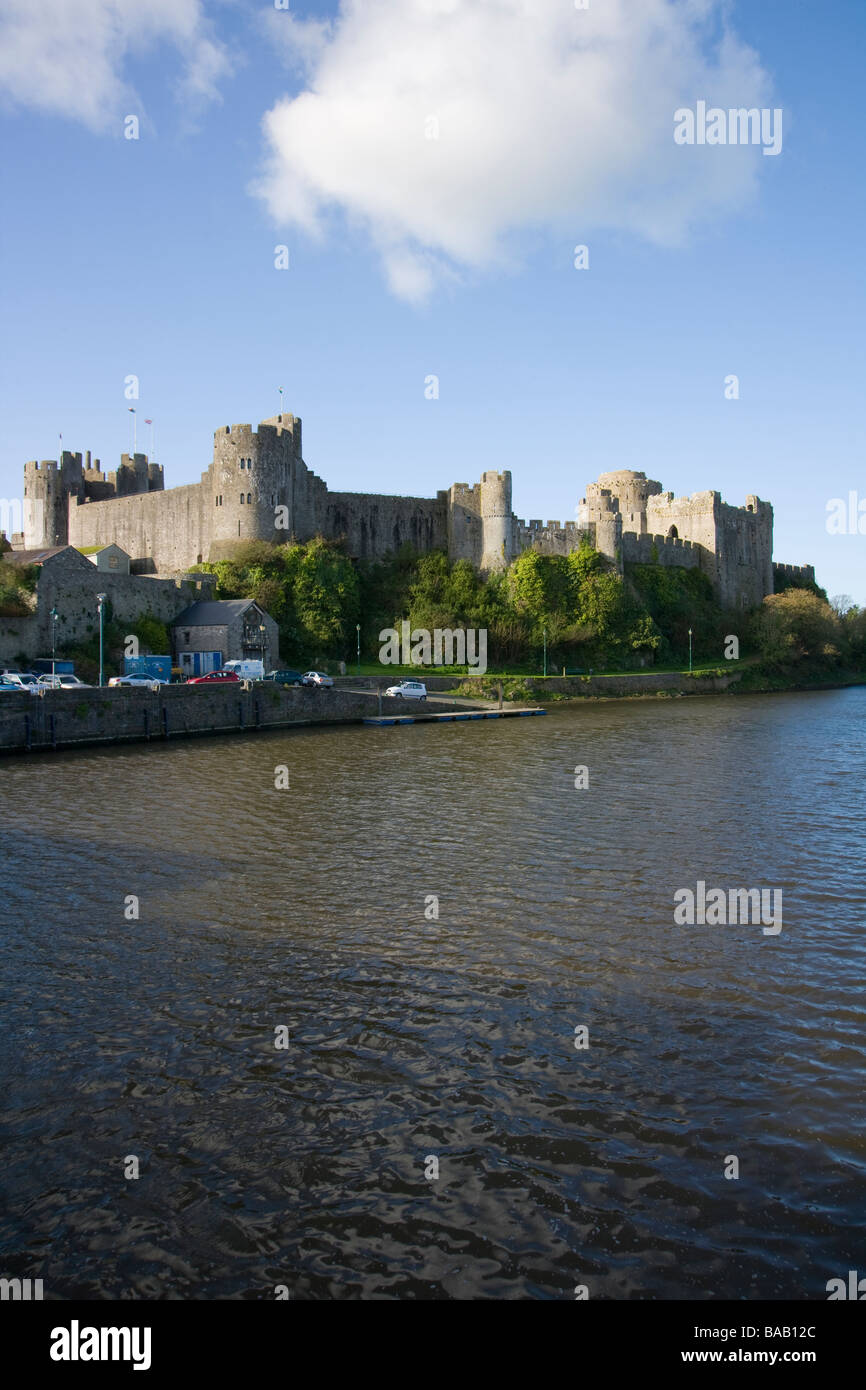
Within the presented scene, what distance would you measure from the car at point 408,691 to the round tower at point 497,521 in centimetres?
1786

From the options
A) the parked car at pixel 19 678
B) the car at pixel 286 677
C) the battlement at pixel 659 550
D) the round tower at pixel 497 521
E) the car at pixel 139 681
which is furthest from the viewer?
the battlement at pixel 659 550

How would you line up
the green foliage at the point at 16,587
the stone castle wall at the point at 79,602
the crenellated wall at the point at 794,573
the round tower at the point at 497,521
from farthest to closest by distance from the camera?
the crenellated wall at the point at 794,573 < the round tower at the point at 497,521 < the stone castle wall at the point at 79,602 < the green foliage at the point at 16,587

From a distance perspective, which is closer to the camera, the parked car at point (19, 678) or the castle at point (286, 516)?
the parked car at point (19, 678)

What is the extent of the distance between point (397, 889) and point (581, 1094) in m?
5.98

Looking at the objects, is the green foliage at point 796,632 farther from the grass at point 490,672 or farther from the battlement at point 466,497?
the battlement at point 466,497

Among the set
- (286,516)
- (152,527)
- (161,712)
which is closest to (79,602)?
(161,712)

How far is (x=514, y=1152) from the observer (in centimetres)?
625

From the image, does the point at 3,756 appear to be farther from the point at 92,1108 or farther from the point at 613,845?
the point at 92,1108

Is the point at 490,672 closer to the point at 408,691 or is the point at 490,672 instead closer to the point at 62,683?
the point at 408,691

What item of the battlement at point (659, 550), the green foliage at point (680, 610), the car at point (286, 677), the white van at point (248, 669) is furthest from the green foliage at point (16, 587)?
the battlement at point (659, 550)

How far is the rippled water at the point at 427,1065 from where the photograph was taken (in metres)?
5.36

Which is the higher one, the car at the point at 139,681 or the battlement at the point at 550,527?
the battlement at the point at 550,527

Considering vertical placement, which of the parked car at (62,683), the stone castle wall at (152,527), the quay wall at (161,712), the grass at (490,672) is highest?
the stone castle wall at (152,527)
